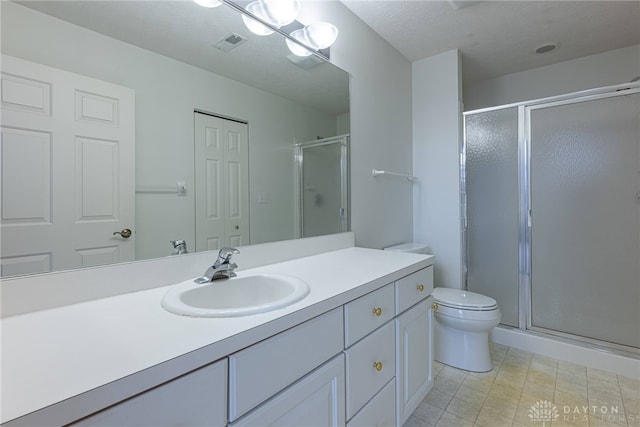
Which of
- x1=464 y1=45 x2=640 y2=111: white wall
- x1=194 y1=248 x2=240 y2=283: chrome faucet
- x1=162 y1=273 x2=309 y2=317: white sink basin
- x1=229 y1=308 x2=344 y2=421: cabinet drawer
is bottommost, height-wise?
x1=229 y1=308 x2=344 y2=421: cabinet drawer

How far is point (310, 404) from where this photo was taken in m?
0.79

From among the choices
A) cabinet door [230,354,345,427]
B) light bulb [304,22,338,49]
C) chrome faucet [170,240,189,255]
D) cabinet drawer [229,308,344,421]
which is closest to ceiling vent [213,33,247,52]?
light bulb [304,22,338,49]

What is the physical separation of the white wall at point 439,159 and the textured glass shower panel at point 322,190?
3.51ft

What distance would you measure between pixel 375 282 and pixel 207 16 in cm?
118

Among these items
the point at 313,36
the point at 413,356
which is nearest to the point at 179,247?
the point at 413,356

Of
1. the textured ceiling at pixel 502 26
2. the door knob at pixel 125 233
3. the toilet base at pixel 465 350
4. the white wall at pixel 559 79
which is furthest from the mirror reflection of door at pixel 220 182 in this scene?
the white wall at pixel 559 79

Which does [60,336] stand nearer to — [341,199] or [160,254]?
[160,254]

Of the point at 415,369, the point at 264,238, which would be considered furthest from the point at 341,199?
the point at 415,369

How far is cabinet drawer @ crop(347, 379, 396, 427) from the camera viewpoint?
0.99m

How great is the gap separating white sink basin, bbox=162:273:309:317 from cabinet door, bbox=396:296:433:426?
498 mm

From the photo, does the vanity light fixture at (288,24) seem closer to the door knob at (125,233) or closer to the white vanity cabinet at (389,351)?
the door knob at (125,233)

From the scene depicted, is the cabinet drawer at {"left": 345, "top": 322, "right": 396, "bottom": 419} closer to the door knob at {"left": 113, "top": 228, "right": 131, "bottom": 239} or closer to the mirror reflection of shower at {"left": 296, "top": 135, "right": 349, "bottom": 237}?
the mirror reflection of shower at {"left": 296, "top": 135, "right": 349, "bottom": 237}

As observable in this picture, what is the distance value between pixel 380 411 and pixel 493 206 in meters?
1.95

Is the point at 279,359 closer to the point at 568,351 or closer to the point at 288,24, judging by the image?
the point at 288,24
